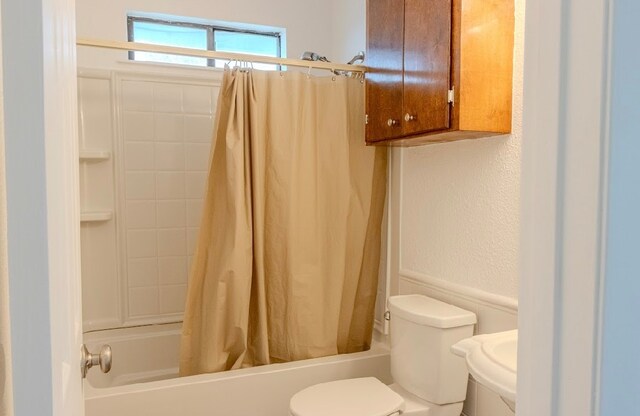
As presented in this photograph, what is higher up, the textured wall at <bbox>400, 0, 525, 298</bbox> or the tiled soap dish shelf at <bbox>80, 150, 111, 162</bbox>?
the tiled soap dish shelf at <bbox>80, 150, 111, 162</bbox>

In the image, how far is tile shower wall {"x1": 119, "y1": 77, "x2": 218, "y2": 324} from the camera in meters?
2.54

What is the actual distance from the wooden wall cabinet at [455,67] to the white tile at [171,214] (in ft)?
4.83

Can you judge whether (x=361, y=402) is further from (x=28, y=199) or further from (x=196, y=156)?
(x=196, y=156)

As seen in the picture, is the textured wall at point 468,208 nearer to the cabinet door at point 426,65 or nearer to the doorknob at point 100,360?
the cabinet door at point 426,65

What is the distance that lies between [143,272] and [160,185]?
503 mm

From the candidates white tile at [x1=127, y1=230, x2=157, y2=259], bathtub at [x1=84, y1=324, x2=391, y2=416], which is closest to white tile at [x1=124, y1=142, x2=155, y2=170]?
white tile at [x1=127, y1=230, x2=157, y2=259]

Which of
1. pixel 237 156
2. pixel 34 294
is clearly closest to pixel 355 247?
pixel 237 156

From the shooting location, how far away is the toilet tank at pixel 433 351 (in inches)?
65.1

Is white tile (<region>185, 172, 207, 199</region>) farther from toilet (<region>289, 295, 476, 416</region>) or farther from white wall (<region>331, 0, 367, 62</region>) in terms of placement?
toilet (<region>289, 295, 476, 416</region>)

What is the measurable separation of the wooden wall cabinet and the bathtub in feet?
3.63

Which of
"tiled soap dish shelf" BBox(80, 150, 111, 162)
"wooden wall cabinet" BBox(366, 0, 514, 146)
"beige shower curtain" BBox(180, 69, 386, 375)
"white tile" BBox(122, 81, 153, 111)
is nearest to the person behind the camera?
"wooden wall cabinet" BBox(366, 0, 514, 146)

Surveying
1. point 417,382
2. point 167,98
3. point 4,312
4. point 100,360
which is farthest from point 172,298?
point 4,312

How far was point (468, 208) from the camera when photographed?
5.82 ft

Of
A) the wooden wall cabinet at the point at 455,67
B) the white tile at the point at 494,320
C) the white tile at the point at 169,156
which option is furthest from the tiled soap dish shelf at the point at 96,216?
the white tile at the point at 494,320
